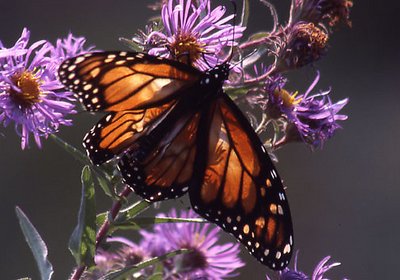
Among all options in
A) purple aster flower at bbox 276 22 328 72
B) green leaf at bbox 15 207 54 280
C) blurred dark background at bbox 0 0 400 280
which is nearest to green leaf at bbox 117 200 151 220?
green leaf at bbox 15 207 54 280

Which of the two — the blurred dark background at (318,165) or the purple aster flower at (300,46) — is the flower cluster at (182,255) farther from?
the blurred dark background at (318,165)

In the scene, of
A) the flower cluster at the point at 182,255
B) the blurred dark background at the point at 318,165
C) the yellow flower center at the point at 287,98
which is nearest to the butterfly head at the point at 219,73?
the yellow flower center at the point at 287,98

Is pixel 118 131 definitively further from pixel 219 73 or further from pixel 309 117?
pixel 309 117

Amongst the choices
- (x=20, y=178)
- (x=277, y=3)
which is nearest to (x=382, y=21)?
(x=277, y=3)

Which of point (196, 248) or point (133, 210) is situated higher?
point (133, 210)

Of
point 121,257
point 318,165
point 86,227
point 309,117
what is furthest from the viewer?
point 318,165

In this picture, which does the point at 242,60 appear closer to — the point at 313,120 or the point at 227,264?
the point at 313,120

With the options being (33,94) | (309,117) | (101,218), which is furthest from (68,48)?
(309,117)
